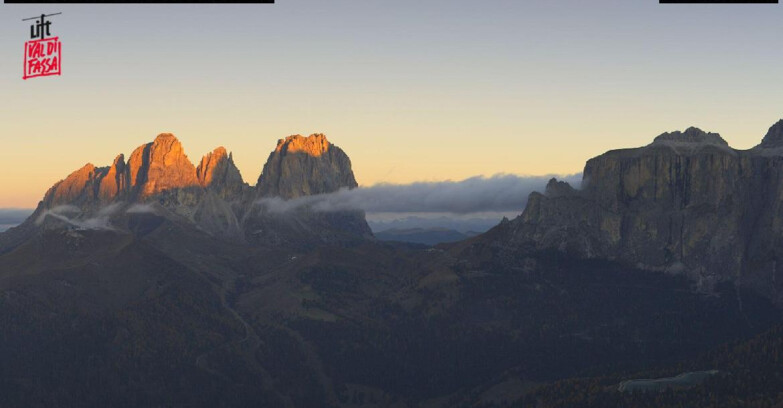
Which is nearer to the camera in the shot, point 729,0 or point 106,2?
point 729,0

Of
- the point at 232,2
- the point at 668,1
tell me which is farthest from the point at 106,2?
the point at 668,1

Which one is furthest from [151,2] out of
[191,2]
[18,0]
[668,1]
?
[668,1]

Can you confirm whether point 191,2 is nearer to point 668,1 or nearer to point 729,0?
point 668,1

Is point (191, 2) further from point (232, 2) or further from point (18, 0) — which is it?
point (18, 0)

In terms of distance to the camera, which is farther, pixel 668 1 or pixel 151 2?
pixel 151 2

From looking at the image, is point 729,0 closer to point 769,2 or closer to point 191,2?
point 769,2

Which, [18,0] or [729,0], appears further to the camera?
[18,0]

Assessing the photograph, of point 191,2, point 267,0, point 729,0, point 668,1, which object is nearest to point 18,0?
point 191,2
